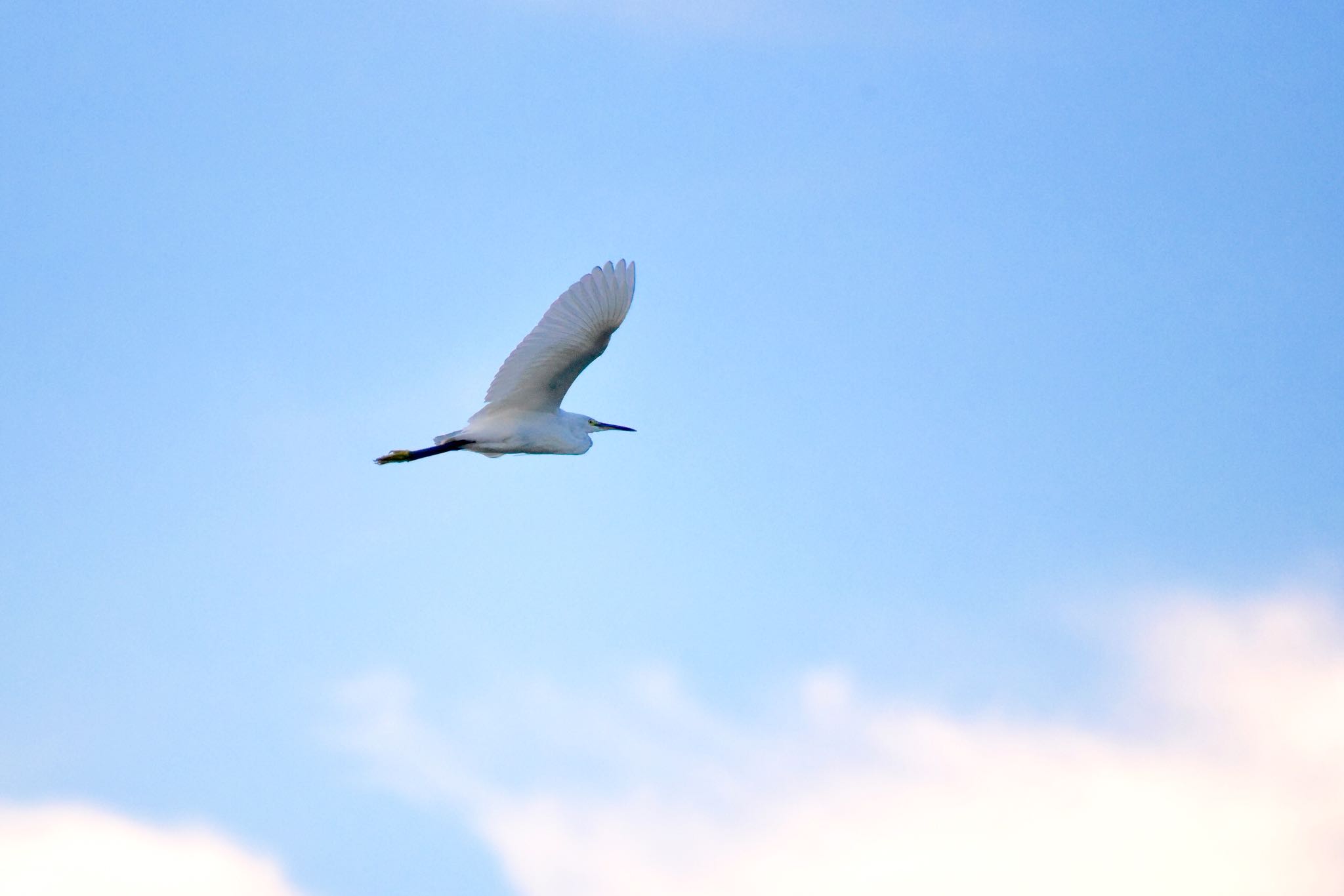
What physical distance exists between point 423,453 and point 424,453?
16mm

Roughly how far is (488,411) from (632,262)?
291 cm

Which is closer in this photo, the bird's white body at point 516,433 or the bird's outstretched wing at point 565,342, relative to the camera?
the bird's outstretched wing at point 565,342

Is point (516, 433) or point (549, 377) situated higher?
point (549, 377)

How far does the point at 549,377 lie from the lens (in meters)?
18.3

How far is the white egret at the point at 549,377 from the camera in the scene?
17.4 meters

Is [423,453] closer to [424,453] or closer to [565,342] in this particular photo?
[424,453]

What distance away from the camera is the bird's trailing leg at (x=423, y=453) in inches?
720

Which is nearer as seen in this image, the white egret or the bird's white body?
the white egret

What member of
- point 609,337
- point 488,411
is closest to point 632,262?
point 609,337

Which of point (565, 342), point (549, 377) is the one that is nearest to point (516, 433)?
point (549, 377)

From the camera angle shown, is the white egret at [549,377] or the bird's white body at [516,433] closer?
the white egret at [549,377]

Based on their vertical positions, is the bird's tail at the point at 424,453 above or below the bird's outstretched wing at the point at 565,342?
below

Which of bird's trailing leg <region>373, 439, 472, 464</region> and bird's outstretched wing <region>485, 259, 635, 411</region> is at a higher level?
bird's outstretched wing <region>485, 259, 635, 411</region>

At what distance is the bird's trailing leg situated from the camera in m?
18.3
